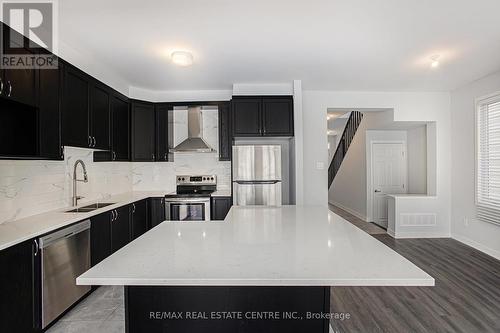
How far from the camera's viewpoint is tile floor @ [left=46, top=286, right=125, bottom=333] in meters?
2.15

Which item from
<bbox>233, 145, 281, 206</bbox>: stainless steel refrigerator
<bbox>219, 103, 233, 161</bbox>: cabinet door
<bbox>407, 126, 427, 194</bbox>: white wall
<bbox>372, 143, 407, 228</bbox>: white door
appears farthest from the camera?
<bbox>372, 143, 407, 228</bbox>: white door

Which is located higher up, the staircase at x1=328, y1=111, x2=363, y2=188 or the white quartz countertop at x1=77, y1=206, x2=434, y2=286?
the staircase at x1=328, y1=111, x2=363, y2=188

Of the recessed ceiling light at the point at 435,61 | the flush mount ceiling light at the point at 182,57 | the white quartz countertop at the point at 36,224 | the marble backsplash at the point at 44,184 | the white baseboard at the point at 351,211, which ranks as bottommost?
the white baseboard at the point at 351,211


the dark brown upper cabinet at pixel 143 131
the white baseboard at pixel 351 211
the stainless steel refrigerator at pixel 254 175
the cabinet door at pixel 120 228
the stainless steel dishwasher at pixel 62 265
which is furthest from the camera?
the white baseboard at pixel 351 211

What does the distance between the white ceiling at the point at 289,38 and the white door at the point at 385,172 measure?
215 centimetres

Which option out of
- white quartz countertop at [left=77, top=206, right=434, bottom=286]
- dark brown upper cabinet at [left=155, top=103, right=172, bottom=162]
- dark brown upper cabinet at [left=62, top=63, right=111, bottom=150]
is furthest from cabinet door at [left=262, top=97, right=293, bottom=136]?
white quartz countertop at [left=77, top=206, right=434, bottom=286]

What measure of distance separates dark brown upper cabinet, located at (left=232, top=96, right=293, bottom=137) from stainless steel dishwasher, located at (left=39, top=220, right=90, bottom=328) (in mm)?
2446

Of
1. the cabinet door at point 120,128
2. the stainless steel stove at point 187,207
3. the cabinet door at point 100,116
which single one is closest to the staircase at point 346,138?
the stainless steel stove at point 187,207

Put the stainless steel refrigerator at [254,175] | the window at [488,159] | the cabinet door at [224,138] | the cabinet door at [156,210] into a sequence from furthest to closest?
the cabinet door at [224,138] → the cabinet door at [156,210] → the stainless steel refrigerator at [254,175] → the window at [488,159]

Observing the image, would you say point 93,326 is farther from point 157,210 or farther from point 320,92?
point 320,92

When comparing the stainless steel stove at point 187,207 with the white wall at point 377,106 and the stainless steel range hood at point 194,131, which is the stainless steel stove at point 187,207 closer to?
the stainless steel range hood at point 194,131

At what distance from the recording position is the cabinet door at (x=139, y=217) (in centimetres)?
349

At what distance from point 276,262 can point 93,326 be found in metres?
1.98

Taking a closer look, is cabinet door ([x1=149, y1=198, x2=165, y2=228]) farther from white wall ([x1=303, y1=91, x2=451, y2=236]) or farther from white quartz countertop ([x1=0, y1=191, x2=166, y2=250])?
white wall ([x1=303, y1=91, x2=451, y2=236])
